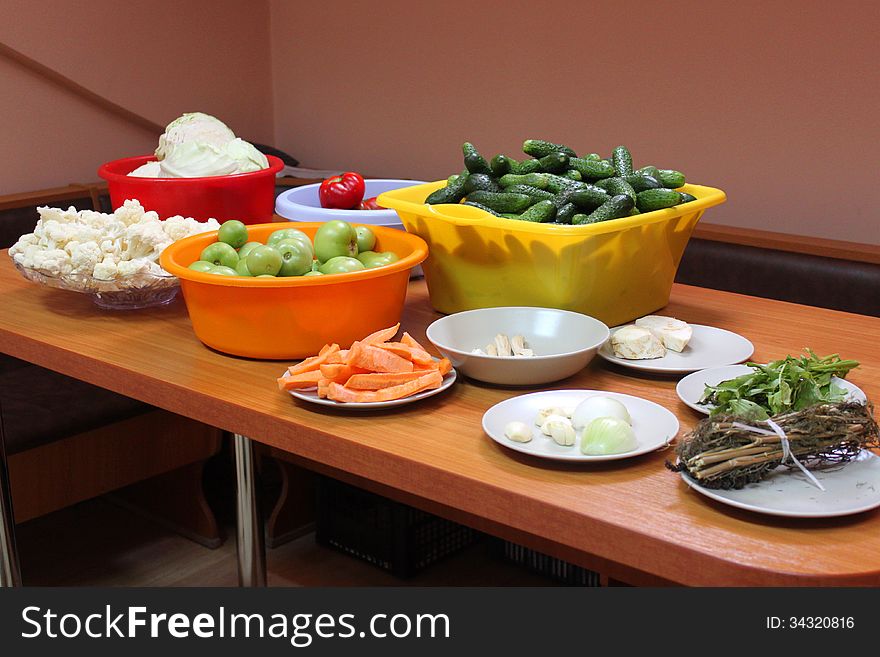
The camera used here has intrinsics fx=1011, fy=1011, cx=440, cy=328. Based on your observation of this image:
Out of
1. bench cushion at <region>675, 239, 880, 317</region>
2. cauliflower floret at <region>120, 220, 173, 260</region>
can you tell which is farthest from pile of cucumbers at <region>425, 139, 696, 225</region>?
bench cushion at <region>675, 239, 880, 317</region>

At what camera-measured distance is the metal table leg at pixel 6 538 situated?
1859 millimetres

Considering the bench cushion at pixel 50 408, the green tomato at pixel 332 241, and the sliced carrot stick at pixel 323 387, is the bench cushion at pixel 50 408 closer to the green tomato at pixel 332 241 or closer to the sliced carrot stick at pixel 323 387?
the green tomato at pixel 332 241

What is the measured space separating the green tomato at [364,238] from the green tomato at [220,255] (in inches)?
8.3

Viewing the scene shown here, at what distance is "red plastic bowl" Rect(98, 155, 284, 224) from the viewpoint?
1899mm

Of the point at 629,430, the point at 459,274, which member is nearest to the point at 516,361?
the point at 629,430

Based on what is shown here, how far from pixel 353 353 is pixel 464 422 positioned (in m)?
0.16

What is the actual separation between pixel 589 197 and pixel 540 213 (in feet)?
0.25

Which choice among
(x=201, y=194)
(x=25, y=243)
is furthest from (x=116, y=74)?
(x=25, y=243)

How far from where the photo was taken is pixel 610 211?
1.44m

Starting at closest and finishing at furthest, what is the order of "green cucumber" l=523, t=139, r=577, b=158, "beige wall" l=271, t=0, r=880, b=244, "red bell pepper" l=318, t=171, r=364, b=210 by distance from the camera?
"green cucumber" l=523, t=139, r=577, b=158, "red bell pepper" l=318, t=171, r=364, b=210, "beige wall" l=271, t=0, r=880, b=244

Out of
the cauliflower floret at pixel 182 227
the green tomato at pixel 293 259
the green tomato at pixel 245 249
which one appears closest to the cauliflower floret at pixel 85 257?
the cauliflower floret at pixel 182 227

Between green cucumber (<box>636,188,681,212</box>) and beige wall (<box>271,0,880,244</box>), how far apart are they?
1.82 meters

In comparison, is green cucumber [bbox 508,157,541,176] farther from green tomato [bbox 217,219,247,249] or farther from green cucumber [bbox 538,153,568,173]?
green tomato [bbox 217,219,247,249]

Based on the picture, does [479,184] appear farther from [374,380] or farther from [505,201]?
[374,380]
